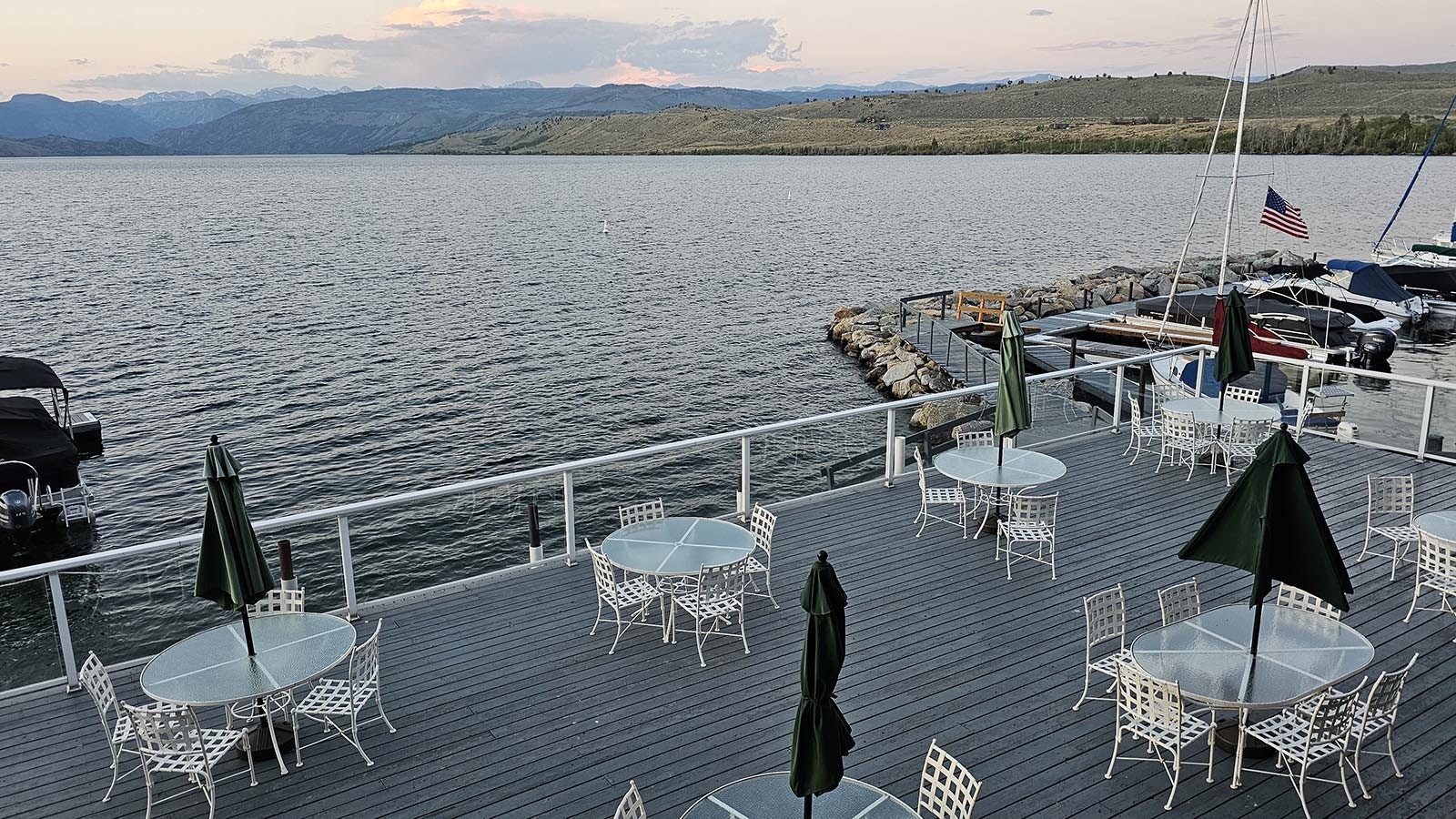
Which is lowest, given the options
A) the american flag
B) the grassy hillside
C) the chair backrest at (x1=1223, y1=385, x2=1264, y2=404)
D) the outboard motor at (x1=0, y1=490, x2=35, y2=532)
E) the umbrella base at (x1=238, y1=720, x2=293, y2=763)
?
the outboard motor at (x1=0, y1=490, x2=35, y2=532)

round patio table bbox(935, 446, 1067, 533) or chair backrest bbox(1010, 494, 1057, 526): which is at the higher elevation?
round patio table bbox(935, 446, 1067, 533)

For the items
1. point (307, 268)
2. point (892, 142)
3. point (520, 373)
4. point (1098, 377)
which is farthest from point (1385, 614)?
point (892, 142)

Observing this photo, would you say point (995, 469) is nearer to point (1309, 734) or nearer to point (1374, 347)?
point (1309, 734)

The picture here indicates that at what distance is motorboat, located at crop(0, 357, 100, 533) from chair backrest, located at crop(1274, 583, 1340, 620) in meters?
21.7

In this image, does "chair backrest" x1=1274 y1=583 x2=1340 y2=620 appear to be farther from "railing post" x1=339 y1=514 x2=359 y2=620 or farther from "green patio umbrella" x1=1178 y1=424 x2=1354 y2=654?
"railing post" x1=339 y1=514 x2=359 y2=620

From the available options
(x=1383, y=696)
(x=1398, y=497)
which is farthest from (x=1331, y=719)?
(x=1398, y=497)

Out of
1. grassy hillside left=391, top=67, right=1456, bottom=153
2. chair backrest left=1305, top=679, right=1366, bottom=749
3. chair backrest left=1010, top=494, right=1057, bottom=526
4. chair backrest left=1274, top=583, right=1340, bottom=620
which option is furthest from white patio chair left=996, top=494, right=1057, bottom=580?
grassy hillside left=391, top=67, right=1456, bottom=153

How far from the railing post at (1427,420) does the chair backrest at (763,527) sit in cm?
954

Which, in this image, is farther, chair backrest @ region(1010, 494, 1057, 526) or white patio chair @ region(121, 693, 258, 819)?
chair backrest @ region(1010, 494, 1057, 526)

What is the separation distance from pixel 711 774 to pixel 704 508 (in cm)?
614

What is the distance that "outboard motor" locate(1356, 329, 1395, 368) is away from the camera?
1137 inches

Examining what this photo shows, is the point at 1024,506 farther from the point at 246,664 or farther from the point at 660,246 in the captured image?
the point at 660,246

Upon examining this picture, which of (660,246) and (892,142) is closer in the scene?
(660,246)

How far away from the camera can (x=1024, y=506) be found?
1055 centimetres
